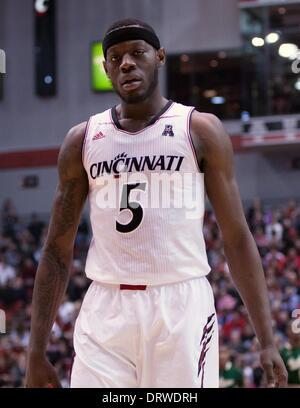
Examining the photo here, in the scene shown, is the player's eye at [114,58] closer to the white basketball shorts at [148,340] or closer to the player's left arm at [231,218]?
the player's left arm at [231,218]

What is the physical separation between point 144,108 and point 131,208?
1.39ft

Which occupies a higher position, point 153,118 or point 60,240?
point 153,118

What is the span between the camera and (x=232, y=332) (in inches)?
479

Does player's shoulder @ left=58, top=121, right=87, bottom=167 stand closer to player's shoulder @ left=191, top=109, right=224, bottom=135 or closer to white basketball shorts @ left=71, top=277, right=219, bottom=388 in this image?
player's shoulder @ left=191, top=109, right=224, bottom=135

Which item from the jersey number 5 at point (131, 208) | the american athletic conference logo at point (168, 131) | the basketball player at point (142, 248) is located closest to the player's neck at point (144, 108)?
the basketball player at point (142, 248)

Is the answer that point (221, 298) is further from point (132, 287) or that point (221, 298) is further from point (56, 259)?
point (132, 287)

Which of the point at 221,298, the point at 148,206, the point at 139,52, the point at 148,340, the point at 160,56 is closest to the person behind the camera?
the point at 148,340

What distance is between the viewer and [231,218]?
147 inches

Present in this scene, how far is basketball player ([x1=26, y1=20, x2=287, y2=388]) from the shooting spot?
140 inches

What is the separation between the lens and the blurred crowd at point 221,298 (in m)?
10.5

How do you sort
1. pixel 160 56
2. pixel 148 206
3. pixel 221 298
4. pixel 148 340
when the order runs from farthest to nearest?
pixel 221 298 < pixel 160 56 < pixel 148 206 < pixel 148 340

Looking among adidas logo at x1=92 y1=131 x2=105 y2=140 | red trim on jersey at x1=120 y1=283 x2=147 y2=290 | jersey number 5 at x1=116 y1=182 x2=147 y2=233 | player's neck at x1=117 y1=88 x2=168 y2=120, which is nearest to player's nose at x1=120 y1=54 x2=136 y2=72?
player's neck at x1=117 y1=88 x2=168 y2=120

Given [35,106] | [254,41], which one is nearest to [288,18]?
[254,41]

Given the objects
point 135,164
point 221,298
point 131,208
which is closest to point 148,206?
point 131,208
